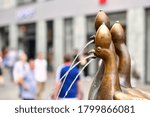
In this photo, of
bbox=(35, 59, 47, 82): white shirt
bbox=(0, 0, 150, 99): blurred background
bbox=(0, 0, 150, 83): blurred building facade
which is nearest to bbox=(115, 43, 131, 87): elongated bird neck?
bbox=(35, 59, 47, 82): white shirt

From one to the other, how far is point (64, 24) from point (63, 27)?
0.21 meters

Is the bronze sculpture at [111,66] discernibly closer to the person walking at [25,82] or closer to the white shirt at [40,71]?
the person walking at [25,82]

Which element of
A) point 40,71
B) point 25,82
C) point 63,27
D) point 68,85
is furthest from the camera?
point 63,27

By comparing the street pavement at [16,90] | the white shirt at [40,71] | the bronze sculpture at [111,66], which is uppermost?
the bronze sculpture at [111,66]

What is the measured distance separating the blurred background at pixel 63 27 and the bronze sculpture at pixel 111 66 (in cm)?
1272

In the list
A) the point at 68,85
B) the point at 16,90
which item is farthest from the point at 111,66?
the point at 16,90

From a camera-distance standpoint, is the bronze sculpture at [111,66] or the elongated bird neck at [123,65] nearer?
the bronze sculpture at [111,66]

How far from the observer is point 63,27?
96.7 ft

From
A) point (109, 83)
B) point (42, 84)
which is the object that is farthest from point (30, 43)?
point (109, 83)

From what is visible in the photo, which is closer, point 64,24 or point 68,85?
point 68,85

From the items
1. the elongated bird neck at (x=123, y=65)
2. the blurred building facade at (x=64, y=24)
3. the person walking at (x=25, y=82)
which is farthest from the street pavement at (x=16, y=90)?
the elongated bird neck at (x=123, y=65)

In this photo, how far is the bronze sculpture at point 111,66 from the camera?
4.69m

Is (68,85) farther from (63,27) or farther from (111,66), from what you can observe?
(63,27)

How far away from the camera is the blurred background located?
22.9 metres
